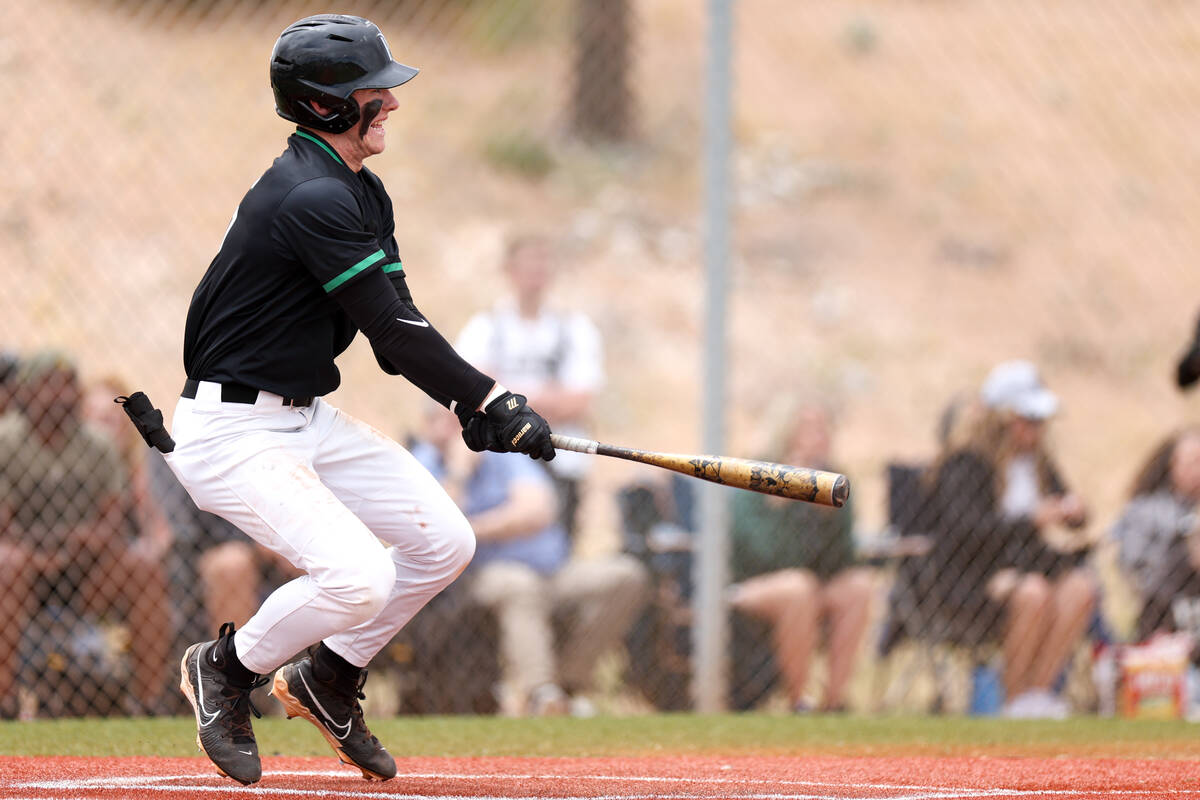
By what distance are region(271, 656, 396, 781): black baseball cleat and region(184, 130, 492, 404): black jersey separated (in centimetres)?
74

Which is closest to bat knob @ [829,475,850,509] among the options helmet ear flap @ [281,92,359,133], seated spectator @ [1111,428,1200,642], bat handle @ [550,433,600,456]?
bat handle @ [550,433,600,456]

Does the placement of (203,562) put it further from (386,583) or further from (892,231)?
(892,231)

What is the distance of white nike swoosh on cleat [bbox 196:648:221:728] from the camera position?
366cm

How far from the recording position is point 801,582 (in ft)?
20.8

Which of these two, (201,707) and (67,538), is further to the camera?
(67,538)

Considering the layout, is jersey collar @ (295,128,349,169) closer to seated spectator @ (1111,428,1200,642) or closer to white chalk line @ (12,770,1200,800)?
white chalk line @ (12,770,1200,800)

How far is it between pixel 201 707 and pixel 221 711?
0.19 feet

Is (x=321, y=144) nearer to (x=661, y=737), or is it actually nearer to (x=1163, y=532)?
(x=661, y=737)

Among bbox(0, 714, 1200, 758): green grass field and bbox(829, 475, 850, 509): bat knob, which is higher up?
bbox(829, 475, 850, 509): bat knob

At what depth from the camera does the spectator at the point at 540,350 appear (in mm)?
6578

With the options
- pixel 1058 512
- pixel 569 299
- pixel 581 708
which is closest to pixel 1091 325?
pixel 569 299

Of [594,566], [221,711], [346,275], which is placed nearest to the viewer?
[346,275]

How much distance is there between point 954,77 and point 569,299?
7073 millimetres

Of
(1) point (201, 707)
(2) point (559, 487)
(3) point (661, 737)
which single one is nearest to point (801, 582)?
(2) point (559, 487)
